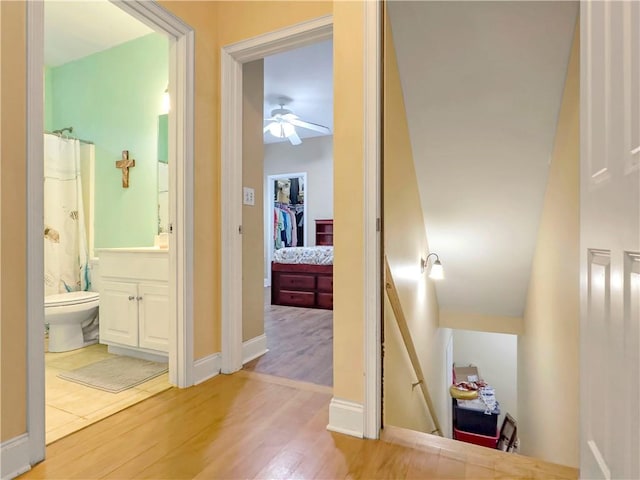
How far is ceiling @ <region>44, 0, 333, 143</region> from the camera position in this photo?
8.97 feet

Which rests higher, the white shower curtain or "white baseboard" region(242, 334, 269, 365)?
the white shower curtain

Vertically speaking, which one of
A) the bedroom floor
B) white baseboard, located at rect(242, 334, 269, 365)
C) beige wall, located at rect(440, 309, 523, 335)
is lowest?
beige wall, located at rect(440, 309, 523, 335)

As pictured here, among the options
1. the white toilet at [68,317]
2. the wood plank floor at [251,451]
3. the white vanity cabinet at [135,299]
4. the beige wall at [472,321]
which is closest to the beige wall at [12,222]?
the wood plank floor at [251,451]

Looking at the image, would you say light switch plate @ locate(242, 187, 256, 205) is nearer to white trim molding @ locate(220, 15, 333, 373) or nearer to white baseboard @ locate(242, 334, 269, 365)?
white trim molding @ locate(220, 15, 333, 373)

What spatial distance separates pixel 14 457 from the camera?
129 cm

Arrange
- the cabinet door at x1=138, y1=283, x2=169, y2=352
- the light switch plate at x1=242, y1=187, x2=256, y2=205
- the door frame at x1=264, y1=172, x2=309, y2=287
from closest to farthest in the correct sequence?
the cabinet door at x1=138, y1=283, x2=169, y2=352, the light switch plate at x1=242, y1=187, x2=256, y2=205, the door frame at x1=264, y1=172, x2=309, y2=287

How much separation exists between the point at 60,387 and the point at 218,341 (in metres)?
0.92

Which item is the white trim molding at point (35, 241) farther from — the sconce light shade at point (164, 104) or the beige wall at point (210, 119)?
the sconce light shade at point (164, 104)

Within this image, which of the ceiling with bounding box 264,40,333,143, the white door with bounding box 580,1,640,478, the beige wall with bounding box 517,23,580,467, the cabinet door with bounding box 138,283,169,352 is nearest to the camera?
the white door with bounding box 580,1,640,478

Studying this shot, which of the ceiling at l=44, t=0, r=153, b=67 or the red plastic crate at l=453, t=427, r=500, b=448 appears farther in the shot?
the red plastic crate at l=453, t=427, r=500, b=448

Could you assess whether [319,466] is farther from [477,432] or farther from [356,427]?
[477,432]

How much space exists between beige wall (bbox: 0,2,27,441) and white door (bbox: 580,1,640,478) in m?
1.85

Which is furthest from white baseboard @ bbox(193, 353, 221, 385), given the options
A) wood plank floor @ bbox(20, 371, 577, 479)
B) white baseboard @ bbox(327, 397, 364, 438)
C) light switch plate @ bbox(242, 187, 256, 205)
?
light switch plate @ bbox(242, 187, 256, 205)

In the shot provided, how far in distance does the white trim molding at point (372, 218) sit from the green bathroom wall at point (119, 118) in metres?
2.17
